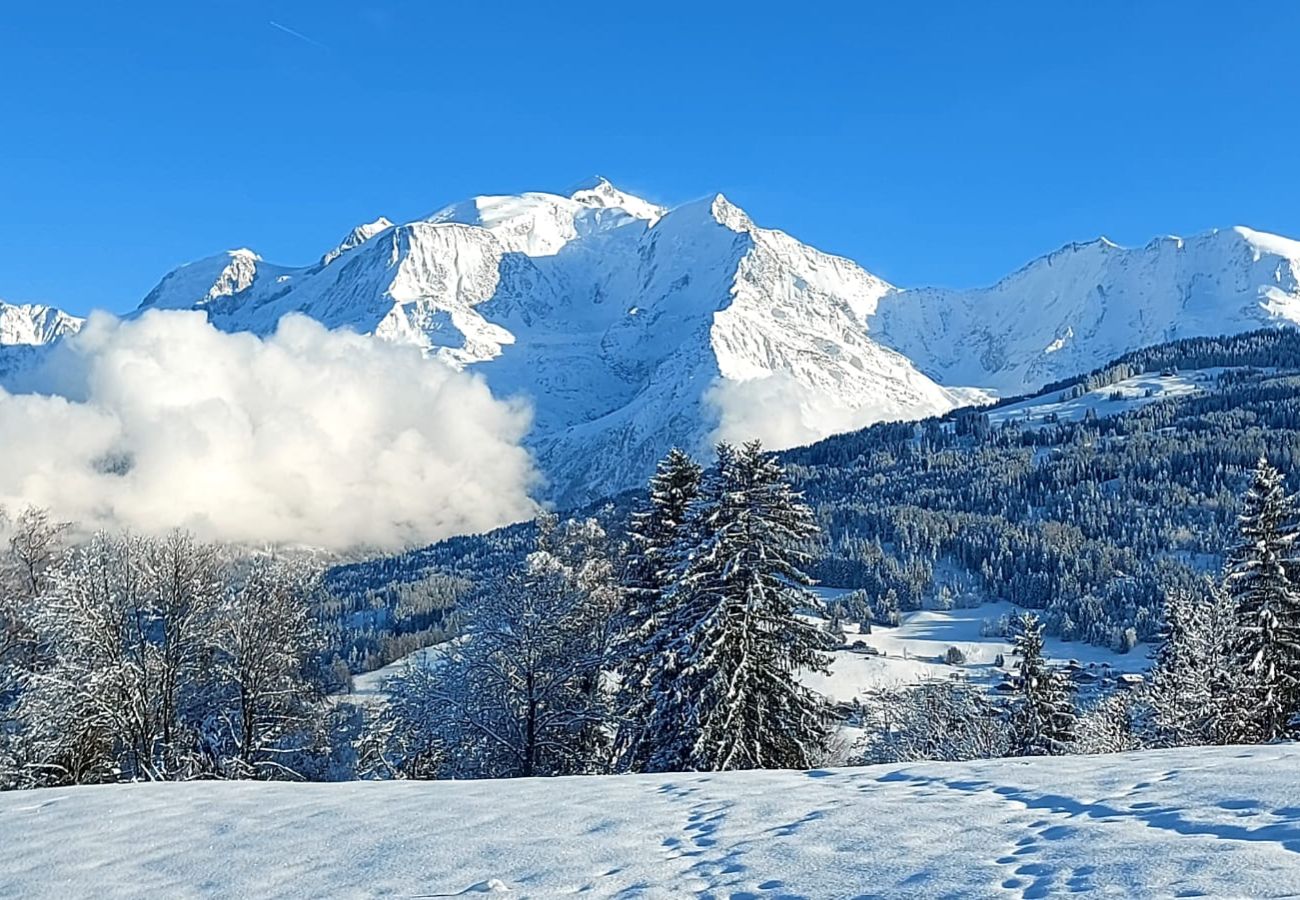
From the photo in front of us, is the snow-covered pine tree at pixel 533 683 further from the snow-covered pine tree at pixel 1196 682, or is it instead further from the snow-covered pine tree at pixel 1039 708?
the snow-covered pine tree at pixel 1196 682

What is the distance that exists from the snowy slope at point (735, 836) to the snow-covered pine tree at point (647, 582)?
14.1 metres

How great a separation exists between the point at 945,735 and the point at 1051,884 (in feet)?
170

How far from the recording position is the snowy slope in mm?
8375

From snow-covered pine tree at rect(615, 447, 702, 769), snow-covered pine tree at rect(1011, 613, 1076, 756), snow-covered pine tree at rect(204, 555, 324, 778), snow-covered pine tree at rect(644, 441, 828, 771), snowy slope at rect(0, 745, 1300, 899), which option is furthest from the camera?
snow-covered pine tree at rect(1011, 613, 1076, 756)

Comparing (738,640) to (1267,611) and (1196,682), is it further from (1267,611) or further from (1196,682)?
(1196,682)

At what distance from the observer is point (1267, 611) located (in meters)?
31.0

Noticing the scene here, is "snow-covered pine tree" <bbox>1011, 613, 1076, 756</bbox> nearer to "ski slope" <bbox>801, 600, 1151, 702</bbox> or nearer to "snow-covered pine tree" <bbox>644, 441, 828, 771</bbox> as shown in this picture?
"snow-covered pine tree" <bbox>644, 441, 828, 771</bbox>

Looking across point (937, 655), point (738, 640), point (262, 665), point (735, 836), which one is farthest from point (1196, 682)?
point (937, 655)

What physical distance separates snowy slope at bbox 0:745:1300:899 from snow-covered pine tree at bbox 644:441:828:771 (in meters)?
11.9

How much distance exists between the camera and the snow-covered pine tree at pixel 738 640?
26.8 m

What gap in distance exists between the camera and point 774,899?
8.28m

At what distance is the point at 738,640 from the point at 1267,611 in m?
17.3

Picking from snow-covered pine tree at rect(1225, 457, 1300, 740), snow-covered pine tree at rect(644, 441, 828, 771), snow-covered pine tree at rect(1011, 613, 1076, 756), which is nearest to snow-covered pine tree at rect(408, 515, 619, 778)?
snow-covered pine tree at rect(644, 441, 828, 771)

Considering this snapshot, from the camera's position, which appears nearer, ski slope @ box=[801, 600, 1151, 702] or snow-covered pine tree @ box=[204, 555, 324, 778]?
snow-covered pine tree @ box=[204, 555, 324, 778]
